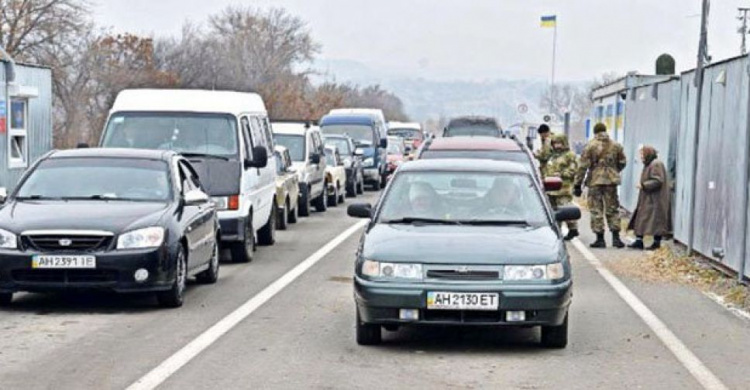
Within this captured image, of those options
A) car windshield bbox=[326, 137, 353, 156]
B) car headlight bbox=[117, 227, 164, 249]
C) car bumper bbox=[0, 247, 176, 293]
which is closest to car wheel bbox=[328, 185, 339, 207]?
car windshield bbox=[326, 137, 353, 156]

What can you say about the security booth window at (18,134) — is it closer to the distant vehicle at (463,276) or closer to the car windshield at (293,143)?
the car windshield at (293,143)

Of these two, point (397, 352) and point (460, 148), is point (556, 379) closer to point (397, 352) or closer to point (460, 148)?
point (397, 352)

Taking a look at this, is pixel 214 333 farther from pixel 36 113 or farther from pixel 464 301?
pixel 36 113

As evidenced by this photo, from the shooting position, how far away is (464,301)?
33.4 ft

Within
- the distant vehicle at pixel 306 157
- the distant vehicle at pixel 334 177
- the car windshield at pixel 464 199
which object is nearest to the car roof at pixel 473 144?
the car windshield at pixel 464 199

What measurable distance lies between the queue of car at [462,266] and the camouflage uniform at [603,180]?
30.1 ft

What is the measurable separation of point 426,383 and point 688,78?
1321 cm

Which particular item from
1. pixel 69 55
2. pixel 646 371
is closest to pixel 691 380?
pixel 646 371

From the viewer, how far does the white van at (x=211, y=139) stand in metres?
17.4

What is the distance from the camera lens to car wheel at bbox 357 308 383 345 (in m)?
10.7

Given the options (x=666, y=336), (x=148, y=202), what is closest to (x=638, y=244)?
(x=666, y=336)

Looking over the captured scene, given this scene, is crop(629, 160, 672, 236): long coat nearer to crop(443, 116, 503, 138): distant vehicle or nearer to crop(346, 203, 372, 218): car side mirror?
crop(346, 203, 372, 218): car side mirror

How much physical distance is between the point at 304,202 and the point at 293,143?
1.54 metres

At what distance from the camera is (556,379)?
9.47 meters
